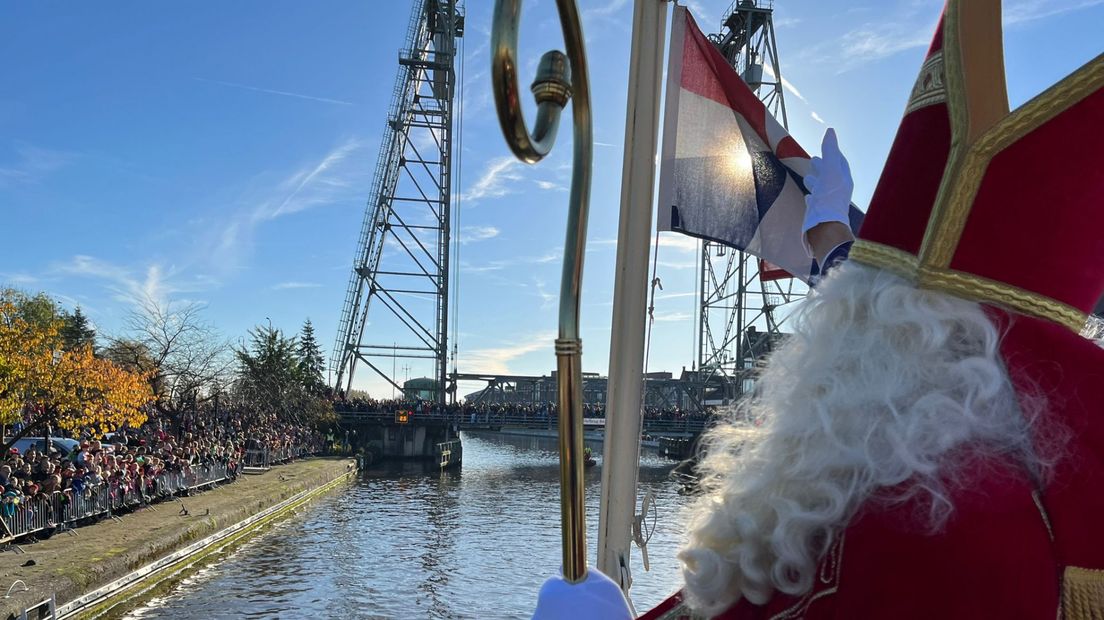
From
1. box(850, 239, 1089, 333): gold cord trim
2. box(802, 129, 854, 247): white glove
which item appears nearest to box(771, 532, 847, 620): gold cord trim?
box(850, 239, 1089, 333): gold cord trim

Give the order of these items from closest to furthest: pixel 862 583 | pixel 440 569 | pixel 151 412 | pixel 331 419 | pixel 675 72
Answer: pixel 862 583
pixel 675 72
pixel 440 569
pixel 151 412
pixel 331 419

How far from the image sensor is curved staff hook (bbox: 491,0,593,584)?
4.11 ft

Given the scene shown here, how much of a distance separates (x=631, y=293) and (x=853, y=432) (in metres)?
1.93

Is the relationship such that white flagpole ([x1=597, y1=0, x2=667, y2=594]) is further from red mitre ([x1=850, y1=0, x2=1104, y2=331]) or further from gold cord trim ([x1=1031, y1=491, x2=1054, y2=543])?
gold cord trim ([x1=1031, y1=491, x2=1054, y2=543])

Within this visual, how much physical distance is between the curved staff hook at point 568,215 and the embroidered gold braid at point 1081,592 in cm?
63

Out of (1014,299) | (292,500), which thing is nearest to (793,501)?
(1014,299)

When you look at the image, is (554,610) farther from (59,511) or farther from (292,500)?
(292,500)

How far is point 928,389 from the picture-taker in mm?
1014

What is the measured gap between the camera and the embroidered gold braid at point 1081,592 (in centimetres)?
86

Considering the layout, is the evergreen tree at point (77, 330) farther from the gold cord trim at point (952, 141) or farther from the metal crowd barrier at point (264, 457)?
the gold cord trim at point (952, 141)

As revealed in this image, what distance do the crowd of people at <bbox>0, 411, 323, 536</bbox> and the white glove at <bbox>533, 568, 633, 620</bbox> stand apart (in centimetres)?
1323

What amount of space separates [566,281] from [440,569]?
706 inches

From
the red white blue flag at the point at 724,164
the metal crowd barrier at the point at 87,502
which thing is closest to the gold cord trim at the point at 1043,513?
the red white blue flag at the point at 724,164

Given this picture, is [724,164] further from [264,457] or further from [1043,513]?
[264,457]
